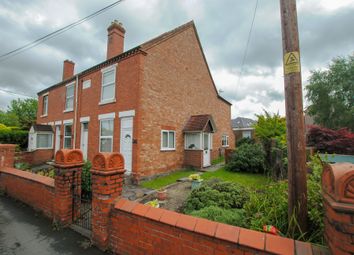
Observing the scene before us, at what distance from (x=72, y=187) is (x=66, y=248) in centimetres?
131

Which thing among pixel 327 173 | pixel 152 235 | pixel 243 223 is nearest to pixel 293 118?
pixel 327 173

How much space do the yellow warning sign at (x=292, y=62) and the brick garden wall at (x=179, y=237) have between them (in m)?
2.16

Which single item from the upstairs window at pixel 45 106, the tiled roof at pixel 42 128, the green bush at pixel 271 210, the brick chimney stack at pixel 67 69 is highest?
the brick chimney stack at pixel 67 69

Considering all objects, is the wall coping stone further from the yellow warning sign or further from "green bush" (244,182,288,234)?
the yellow warning sign

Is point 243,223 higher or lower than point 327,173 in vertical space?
lower

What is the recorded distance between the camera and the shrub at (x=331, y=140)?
11648 mm

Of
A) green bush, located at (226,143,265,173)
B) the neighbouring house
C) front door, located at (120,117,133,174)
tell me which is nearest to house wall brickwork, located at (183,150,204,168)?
green bush, located at (226,143,265,173)

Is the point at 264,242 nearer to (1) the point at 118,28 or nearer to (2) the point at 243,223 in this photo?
(2) the point at 243,223

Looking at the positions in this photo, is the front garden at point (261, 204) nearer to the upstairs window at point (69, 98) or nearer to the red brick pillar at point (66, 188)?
the red brick pillar at point (66, 188)

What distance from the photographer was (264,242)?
2002 millimetres

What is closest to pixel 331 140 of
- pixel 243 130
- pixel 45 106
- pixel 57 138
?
pixel 243 130

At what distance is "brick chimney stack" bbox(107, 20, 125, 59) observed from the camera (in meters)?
12.1

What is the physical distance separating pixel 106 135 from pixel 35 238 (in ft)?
24.1

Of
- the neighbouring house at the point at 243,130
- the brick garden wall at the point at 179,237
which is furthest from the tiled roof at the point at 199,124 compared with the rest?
the neighbouring house at the point at 243,130
